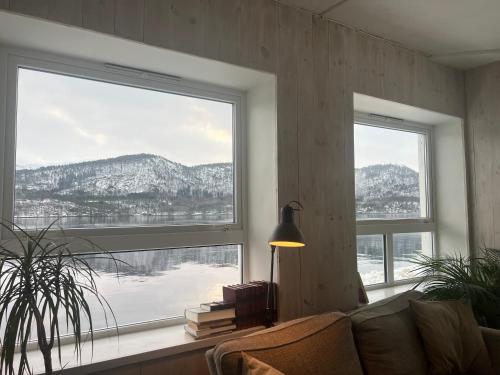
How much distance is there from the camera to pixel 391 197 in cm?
360

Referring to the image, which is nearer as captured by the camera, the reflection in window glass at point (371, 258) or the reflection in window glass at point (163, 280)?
the reflection in window glass at point (163, 280)

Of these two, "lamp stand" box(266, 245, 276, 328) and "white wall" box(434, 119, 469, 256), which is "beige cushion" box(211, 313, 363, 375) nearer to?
"lamp stand" box(266, 245, 276, 328)

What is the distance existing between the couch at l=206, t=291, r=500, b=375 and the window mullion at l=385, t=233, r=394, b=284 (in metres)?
1.19

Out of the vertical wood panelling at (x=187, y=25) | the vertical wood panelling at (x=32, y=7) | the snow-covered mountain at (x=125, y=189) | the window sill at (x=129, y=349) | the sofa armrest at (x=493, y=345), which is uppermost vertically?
the vertical wood panelling at (x=187, y=25)

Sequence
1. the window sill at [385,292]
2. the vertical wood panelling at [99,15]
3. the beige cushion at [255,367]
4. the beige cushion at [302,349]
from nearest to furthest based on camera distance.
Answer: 1. the beige cushion at [255,367]
2. the beige cushion at [302,349]
3. the vertical wood panelling at [99,15]
4. the window sill at [385,292]

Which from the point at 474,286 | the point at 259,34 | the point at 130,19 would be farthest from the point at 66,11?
the point at 474,286

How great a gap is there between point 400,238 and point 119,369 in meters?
2.78

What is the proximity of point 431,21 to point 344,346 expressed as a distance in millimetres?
2372

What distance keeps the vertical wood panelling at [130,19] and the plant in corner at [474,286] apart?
2481mm

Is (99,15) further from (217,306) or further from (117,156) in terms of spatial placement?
(217,306)

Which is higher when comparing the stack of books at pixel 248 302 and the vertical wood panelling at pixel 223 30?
the vertical wood panelling at pixel 223 30

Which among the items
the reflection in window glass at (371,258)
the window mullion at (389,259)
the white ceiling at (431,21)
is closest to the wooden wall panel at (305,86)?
the white ceiling at (431,21)

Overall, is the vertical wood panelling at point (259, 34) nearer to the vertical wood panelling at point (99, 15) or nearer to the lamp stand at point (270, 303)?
the vertical wood panelling at point (99, 15)

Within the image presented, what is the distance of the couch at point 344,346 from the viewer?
5.32 ft
